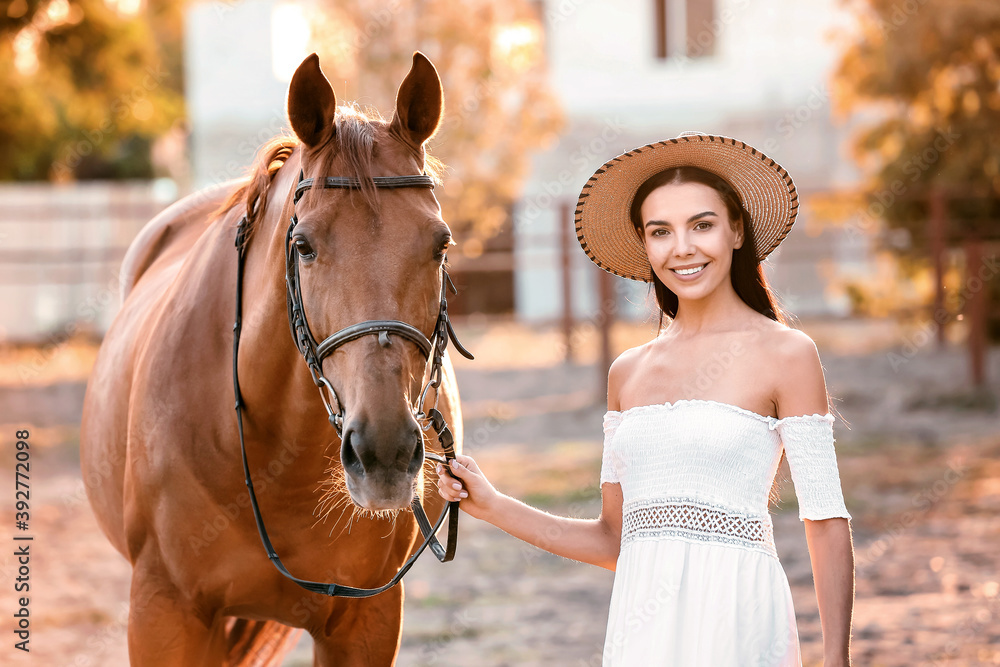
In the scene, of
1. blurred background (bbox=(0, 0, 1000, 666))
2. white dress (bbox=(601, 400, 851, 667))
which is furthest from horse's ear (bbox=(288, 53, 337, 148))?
white dress (bbox=(601, 400, 851, 667))

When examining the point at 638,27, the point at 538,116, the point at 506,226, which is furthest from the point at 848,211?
the point at 638,27

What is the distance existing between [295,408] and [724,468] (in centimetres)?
96

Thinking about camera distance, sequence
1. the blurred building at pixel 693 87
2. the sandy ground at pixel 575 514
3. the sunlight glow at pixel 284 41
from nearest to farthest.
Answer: the sandy ground at pixel 575 514
the sunlight glow at pixel 284 41
the blurred building at pixel 693 87

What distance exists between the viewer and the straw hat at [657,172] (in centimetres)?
190

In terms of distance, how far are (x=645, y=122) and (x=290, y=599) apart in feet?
54.3

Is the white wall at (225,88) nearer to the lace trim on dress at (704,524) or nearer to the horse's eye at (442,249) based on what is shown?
the horse's eye at (442,249)

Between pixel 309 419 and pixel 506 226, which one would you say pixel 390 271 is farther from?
pixel 506 226

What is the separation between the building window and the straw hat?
1716 centimetres

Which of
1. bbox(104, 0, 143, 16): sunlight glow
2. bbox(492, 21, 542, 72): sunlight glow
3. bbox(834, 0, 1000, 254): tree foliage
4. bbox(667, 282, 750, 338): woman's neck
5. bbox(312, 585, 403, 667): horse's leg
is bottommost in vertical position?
bbox(312, 585, 403, 667): horse's leg

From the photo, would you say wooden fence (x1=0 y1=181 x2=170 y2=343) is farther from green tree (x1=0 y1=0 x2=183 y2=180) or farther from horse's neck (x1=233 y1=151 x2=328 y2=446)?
horse's neck (x1=233 y1=151 x2=328 y2=446)

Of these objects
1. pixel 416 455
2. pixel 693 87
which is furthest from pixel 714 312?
pixel 693 87

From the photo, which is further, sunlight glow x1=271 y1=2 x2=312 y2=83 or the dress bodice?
sunlight glow x1=271 y1=2 x2=312 y2=83

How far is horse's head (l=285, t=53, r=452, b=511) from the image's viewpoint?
1757mm

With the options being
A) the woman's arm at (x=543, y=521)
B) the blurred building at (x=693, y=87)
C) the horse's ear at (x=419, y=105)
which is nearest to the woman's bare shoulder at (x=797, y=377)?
the woman's arm at (x=543, y=521)
